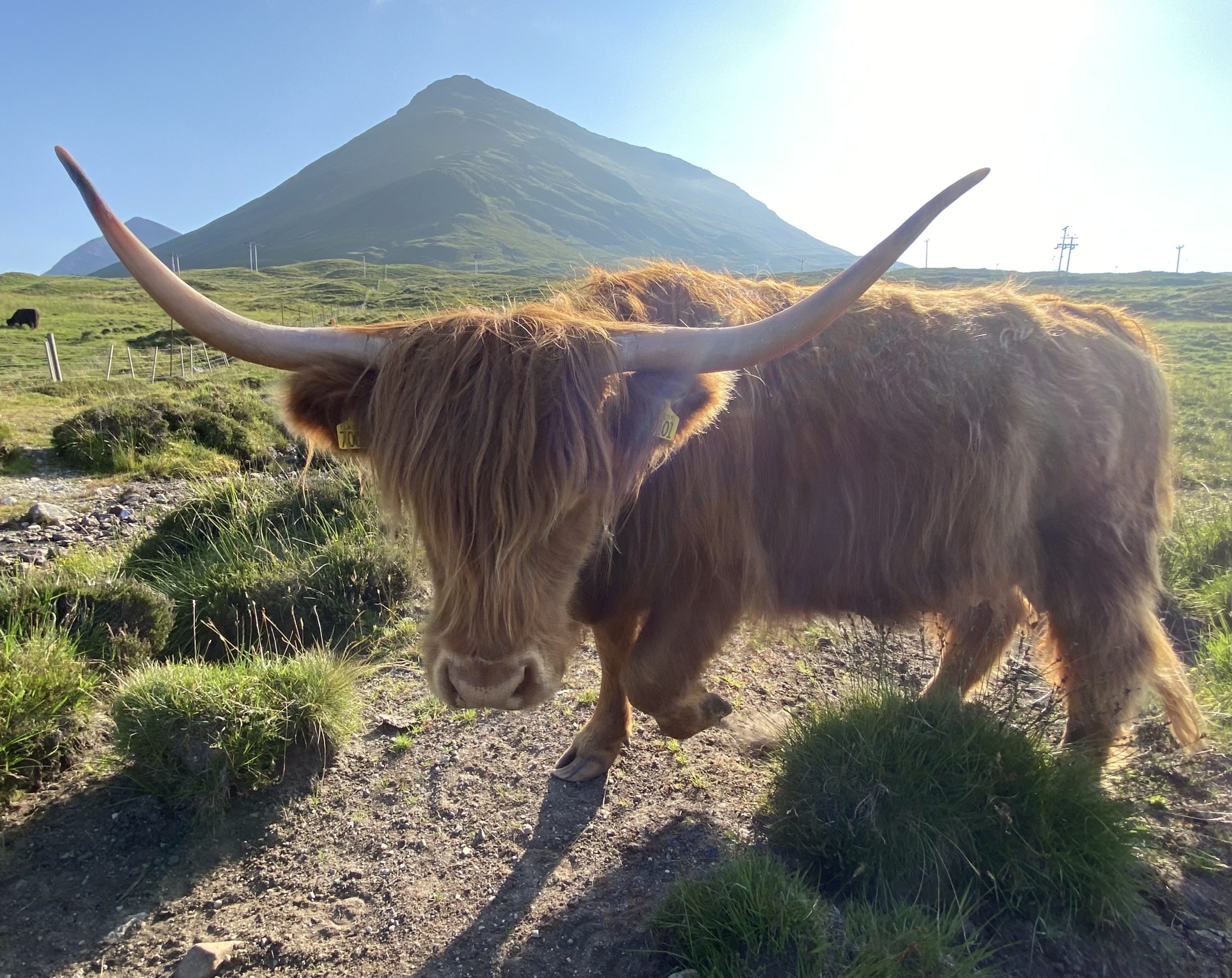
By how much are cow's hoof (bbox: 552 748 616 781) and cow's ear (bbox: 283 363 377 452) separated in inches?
72.2

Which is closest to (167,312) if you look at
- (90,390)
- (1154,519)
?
(1154,519)

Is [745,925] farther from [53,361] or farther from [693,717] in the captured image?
[53,361]

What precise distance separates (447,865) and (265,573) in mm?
2907

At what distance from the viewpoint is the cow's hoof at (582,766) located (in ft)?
10.1

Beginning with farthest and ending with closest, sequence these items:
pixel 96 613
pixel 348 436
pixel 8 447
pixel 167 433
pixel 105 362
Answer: pixel 105 362, pixel 167 433, pixel 8 447, pixel 96 613, pixel 348 436

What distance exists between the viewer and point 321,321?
33.1 metres

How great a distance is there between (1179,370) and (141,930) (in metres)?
26.5

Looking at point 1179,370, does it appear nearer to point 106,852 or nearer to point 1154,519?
point 1154,519

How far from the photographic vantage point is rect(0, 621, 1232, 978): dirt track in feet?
7.13

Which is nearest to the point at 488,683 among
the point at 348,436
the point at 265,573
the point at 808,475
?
the point at 348,436

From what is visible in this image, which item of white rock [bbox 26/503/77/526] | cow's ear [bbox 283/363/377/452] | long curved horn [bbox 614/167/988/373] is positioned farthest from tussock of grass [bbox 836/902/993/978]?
white rock [bbox 26/503/77/526]

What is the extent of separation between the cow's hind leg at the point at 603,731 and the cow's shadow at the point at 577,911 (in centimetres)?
17

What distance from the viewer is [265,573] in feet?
15.4

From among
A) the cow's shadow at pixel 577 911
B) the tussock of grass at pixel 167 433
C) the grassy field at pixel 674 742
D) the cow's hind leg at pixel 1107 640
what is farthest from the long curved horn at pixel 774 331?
the tussock of grass at pixel 167 433
